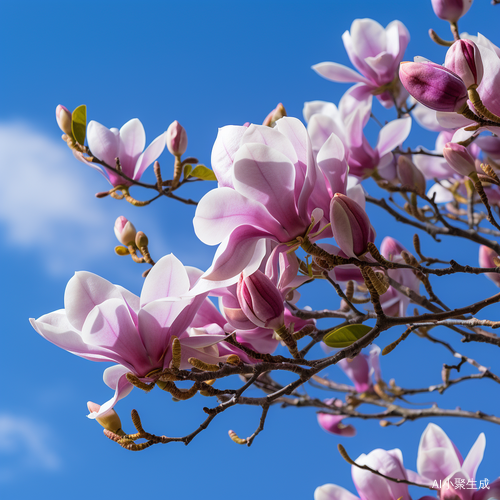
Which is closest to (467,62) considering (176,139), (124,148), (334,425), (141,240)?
(141,240)

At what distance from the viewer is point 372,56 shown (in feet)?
5.59

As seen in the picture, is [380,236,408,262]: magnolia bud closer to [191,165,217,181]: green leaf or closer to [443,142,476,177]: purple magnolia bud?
[443,142,476,177]: purple magnolia bud

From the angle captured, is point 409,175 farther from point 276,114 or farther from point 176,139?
point 176,139

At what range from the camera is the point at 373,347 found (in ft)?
6.21

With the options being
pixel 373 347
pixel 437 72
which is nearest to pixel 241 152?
pixel 437 72

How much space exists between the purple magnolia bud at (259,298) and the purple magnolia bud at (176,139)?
81 centimetres

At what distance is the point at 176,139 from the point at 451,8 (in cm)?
83

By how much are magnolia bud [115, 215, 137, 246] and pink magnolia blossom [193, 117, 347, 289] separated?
0.55 metres

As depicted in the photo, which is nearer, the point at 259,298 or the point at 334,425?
the point at 259,298

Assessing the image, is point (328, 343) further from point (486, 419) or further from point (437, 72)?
point (486, 419)

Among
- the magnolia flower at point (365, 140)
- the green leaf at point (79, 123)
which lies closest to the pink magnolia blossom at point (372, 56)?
the magnolia flower at point (365, 140)

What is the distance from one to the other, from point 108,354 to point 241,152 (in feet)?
1.13

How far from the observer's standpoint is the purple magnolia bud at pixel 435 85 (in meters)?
0.71

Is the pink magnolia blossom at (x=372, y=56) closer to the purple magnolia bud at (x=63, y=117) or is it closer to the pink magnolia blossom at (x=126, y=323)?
the purple magnolia bud at (x=63, y=117)
